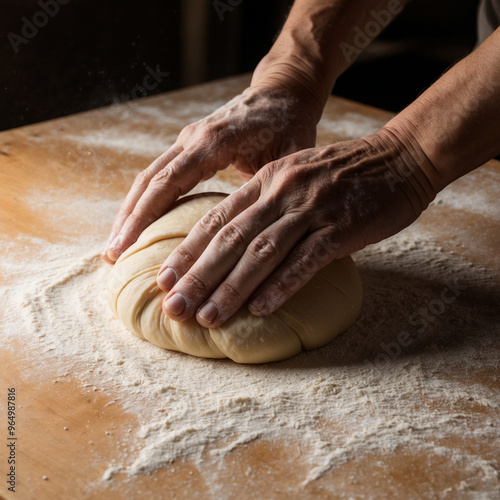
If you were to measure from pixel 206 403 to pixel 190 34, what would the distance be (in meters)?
3.67

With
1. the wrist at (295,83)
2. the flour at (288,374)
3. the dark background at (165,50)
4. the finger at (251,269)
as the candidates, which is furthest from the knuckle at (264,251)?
the dark background at (165,50)

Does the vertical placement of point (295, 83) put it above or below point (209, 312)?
above

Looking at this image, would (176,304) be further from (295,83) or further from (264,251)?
(295,83)

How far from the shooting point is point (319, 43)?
7.02 feet

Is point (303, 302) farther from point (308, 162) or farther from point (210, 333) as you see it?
point (308, 162)

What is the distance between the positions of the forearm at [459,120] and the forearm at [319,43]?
547mm

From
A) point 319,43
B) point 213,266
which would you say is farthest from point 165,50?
point 213,266

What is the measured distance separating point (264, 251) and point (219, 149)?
510 mm

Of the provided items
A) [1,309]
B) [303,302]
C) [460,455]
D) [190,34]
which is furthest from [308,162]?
[190,34]

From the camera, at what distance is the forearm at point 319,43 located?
6.70ft

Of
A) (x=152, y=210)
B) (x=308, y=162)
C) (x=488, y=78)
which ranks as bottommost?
(x=152, y=210)

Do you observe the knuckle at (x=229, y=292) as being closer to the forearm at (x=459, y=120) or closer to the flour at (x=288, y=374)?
the flour at (x=288, y=374)

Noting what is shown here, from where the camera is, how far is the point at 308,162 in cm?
154

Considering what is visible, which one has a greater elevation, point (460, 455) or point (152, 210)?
point (152, 210)
